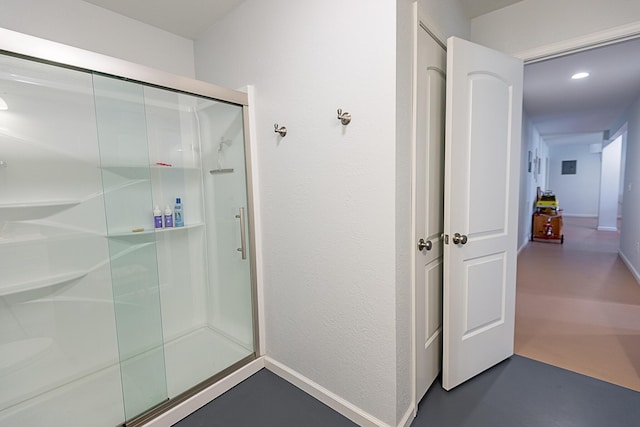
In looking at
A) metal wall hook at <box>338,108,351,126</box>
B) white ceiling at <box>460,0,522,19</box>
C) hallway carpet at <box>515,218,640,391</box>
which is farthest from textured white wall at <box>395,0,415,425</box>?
hallway carpet at <box>515,218,640,391</box>

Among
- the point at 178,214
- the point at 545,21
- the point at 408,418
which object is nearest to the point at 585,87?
the point at 545,21

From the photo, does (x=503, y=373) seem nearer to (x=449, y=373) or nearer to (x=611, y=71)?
(x=449, y=373)

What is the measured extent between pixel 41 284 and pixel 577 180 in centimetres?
1277

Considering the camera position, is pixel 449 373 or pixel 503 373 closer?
pixel 449 373

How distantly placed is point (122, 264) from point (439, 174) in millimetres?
1979

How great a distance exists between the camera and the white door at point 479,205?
171cm

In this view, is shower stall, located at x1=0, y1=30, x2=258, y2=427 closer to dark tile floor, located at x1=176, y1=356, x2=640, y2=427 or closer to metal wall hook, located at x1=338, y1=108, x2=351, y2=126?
dark tile floor, located at x1=176, y1=356, x2=640, y2=427

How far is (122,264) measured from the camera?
1.69 metres

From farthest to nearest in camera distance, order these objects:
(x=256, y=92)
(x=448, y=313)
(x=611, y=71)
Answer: (x=611, y=71) → (x=256, y=92) → (x=448, y=313)

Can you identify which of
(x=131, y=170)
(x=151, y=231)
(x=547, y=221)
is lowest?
(x=547, y=221)

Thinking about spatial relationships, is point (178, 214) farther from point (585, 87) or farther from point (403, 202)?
point (585, 87)

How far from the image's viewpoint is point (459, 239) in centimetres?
174

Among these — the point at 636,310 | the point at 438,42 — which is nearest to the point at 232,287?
the point at 438,42

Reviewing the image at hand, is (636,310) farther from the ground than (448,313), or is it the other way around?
(448,313)
